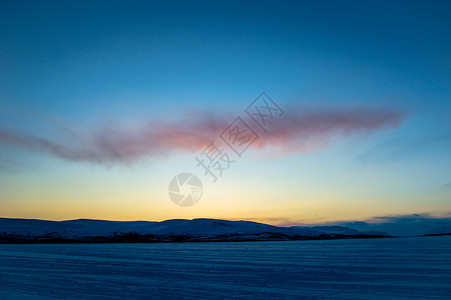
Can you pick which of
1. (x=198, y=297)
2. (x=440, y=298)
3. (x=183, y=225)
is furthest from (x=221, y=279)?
(x=183, y=225)

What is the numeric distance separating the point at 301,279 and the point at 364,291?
2.90 metres

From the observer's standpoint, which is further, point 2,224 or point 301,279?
point 2,224

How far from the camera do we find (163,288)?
1041 centimetres

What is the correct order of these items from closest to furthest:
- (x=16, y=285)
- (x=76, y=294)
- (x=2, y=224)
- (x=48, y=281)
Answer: (x=76, y=294)
(x=16, y=285)
(x=48, y=281)
(x=2, y=224)

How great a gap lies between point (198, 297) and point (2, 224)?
492 feet

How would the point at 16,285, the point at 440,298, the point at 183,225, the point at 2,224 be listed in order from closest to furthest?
1. the point at 440,298
2. the point at 16,285
3. the point at 2,224
4. the point at 183,225

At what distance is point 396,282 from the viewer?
11.4 m

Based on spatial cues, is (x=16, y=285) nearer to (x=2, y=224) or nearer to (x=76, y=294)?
(x=76, y=294)

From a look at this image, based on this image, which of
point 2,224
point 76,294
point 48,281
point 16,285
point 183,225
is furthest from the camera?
point 183,225

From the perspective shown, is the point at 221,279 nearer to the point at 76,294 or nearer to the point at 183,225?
the point at 76,294

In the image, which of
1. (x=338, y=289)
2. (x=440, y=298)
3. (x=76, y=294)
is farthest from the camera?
(x=338, y=289)

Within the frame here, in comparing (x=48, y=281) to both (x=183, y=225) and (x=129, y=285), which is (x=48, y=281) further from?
(x=183, y=225)

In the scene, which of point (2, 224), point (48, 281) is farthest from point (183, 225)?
point (48, 281)

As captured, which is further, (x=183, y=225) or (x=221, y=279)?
(x=183, y=225)
